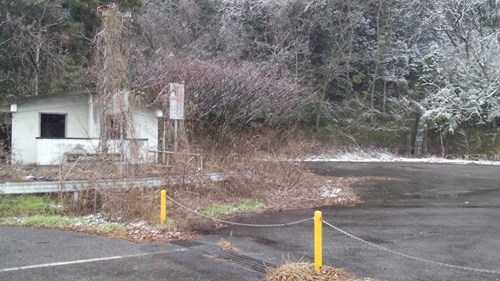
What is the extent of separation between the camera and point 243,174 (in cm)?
1312

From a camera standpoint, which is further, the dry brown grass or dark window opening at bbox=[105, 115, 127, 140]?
dark window opening at bbox=[105, 115, 127, 140]

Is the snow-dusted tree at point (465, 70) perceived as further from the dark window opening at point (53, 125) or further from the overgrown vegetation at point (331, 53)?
the dark window opening at point (53, 125)

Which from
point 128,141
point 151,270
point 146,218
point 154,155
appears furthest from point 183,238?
point 154,155

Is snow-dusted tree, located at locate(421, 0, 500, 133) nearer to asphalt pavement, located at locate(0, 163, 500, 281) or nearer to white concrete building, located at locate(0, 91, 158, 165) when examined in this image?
white concrete building, located at locate(0, 91, 158, 165)

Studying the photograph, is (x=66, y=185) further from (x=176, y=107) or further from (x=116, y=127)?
(x=176, y=107)

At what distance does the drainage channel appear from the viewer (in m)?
6.48

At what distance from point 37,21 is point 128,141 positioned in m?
16.3

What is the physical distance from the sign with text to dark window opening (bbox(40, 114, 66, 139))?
866 centimetres

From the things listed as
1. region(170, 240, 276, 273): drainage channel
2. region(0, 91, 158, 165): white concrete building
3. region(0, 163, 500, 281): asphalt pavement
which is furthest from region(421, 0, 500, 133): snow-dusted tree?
region(170, 240, 276, 273): drainage channel

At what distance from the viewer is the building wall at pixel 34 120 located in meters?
18.1

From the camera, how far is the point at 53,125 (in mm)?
19078

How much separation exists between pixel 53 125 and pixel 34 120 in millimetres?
865

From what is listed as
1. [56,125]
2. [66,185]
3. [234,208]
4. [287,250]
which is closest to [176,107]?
[234,208]

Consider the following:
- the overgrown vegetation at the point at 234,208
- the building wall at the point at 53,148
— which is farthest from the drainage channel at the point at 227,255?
the building wall at the point at 53,148
